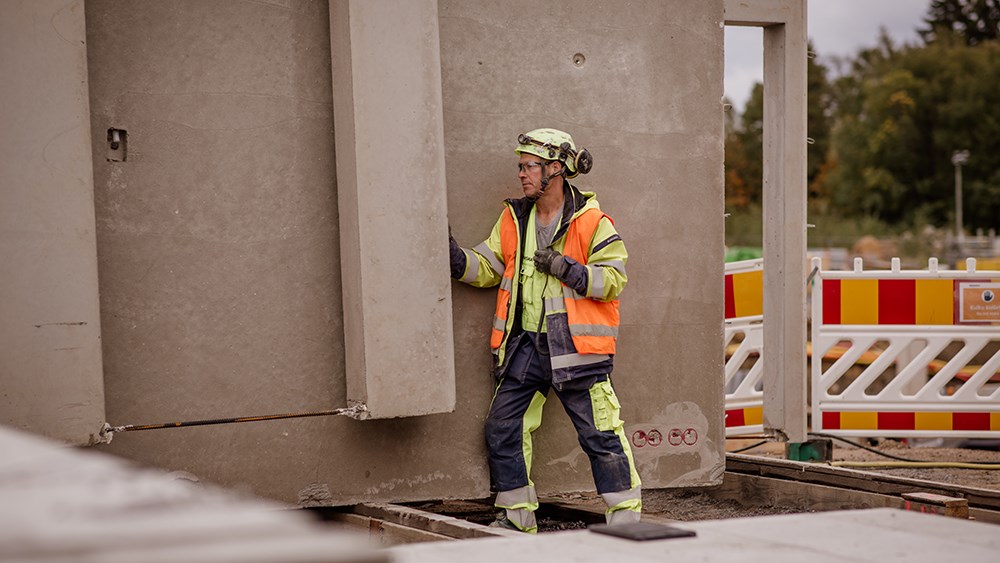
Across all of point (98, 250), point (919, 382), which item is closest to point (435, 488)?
point (98, 250)

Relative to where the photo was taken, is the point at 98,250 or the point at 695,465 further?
the point at 695,465

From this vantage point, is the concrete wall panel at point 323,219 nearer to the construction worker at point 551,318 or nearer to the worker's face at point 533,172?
the construction worker at point 551,318

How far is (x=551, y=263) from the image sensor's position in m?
6.22

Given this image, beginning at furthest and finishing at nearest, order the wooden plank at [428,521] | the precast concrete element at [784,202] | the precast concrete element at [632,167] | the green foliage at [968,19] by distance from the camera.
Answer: the green foliage at [968,19]
the precast concrete element at [784,202]
the precast concrete element at [632,167]
the wooden plank at [428,521]

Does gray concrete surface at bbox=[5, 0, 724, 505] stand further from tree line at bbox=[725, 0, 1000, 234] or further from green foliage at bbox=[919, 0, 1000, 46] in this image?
green foliage at bbox=[919, 0, 1000, 46]

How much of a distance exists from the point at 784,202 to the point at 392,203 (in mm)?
2833

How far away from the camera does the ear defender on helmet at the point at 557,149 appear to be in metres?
6.36

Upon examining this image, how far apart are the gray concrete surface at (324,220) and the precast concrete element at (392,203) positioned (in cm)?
10

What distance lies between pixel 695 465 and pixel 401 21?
313 centimetres

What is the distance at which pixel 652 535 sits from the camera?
363 centimetres

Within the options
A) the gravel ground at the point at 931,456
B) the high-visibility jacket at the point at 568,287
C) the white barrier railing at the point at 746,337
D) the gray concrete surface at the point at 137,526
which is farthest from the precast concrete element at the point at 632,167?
the gray concrete surface at the point at 137,526

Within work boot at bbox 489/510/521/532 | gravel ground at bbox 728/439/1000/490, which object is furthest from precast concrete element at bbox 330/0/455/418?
gravel ground at bbox 728/439/1000/490

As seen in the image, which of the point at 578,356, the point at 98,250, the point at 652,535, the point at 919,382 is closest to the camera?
the point at 652,535

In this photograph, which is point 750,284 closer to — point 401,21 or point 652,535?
point 401,21
